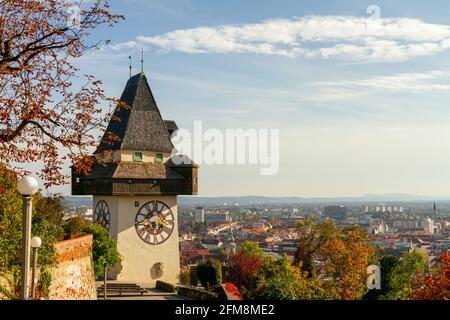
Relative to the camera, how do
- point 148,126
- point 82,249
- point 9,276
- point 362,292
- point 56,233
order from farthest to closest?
point 148,126 < point 362,292 < point 82,249 < point 56,233 < point 9,276

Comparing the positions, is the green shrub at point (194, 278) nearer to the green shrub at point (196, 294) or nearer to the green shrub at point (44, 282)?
the green shrub at point (196, 294)

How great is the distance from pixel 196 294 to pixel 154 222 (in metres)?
5.43

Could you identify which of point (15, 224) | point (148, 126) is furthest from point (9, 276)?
point (148, 126)

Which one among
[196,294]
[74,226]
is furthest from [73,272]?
[196,294]

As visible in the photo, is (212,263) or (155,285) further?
(212,263)

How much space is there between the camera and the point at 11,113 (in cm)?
867

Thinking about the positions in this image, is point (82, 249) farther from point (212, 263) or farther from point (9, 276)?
point (212, 263)

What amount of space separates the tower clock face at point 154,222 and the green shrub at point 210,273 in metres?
2.70

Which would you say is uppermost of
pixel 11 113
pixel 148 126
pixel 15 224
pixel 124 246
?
pixel 148 126

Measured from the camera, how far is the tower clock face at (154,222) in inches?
1088

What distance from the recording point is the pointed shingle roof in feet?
91.7

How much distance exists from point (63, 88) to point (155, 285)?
63.3 feet

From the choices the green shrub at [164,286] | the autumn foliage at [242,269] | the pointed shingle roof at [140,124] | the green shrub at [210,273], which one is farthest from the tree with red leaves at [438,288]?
the pointed shingle roof at [140,124]
